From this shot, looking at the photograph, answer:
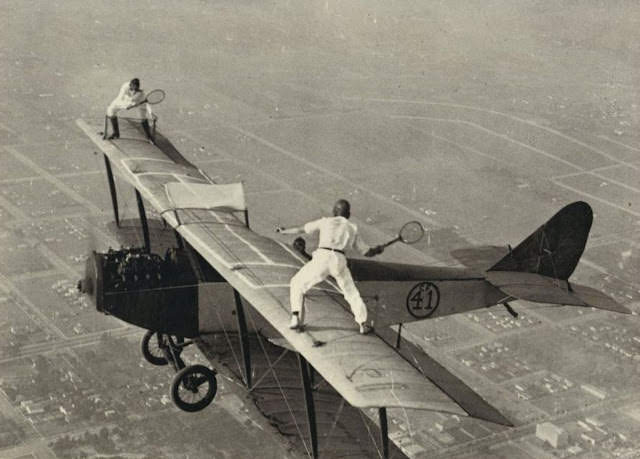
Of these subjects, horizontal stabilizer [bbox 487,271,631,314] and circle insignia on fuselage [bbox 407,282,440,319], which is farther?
circle insignia on fuselage [bbox 407,282,440,319]

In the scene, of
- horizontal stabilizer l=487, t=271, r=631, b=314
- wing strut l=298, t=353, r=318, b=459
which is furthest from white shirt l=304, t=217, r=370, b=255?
horizontal stabilizer l=487, t=271, r=631, b=314

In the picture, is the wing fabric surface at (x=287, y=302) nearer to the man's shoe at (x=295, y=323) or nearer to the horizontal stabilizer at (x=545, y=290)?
the man's shoe at (x=295, y=323)

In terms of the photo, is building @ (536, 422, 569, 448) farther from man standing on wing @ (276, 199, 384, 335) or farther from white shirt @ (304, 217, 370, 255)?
white shirt @ (304, 217, 370, 255)

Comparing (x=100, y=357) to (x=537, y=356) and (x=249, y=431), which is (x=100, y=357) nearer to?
(x=249, y=431)

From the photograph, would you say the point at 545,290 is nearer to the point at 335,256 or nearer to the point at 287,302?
the point at 287,302

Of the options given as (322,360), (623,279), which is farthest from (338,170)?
(322,360)

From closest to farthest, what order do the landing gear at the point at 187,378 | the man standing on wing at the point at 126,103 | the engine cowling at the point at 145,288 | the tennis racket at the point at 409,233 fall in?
the tennis racket at the point at 409,233 < the engine cowling at the point at 145,288 < the landing gear at the point at 187,378 < the man standing on wing at the point at 126,103

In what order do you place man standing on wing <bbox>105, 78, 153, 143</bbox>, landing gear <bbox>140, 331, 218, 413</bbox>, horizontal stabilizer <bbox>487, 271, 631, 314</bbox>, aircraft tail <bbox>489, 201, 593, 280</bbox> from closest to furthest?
1. landing gear <bbox>140, 331, 218, 413</bbox>
2. horizontal stabilizer <bbox>487, 271, 631, 314</bbox>
3. aircraft tail <bbox>489, 201, 593, 280</bbox>
4. man standing on wing <bbox>105, 78, 153, 143</bbox>

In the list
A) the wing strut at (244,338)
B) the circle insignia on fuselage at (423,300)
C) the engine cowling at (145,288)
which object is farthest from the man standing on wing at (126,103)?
the circle insignia on fuselage at (423,300)
